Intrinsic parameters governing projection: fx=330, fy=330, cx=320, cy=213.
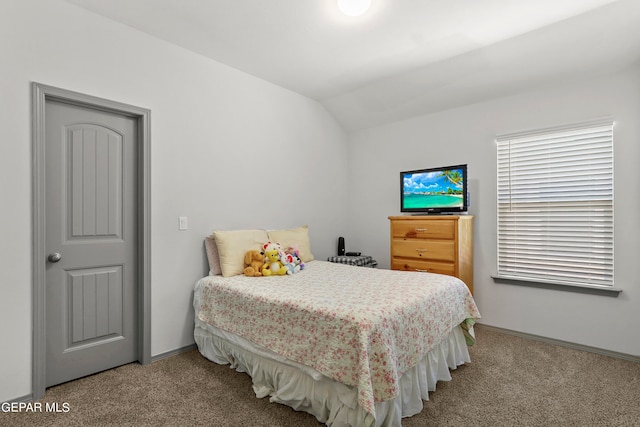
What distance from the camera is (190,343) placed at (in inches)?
116

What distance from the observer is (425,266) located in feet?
10.8

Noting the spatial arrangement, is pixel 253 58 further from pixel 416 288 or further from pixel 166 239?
pixel 416 288

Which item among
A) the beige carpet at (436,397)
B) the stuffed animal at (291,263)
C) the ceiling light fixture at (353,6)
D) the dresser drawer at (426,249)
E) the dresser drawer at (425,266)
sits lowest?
the beige carpet at (436,397)

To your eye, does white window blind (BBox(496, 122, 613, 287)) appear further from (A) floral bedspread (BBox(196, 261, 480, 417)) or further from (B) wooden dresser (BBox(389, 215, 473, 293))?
(A) floral bedspread (BBox(196, 261, 480, 417))

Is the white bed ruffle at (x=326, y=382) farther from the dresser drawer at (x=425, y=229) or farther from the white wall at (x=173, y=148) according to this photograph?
the dresser drawer at (x=425, y=229)

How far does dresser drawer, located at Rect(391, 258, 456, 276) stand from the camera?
10.3ft

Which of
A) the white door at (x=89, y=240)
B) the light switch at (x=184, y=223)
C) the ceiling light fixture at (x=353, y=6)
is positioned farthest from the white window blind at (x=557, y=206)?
the white door at (x=89, y=240)

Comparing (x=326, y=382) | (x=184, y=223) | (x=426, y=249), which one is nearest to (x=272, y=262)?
(x=184, y=223)

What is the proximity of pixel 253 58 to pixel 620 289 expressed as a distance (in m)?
3.75

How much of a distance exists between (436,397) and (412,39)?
A: 2703mm

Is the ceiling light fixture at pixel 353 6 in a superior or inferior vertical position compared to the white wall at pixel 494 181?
superior

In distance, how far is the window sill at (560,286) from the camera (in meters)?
2.77

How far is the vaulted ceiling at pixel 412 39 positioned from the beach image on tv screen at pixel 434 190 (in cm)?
83

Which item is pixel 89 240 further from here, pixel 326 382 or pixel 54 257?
pixel 326 382
